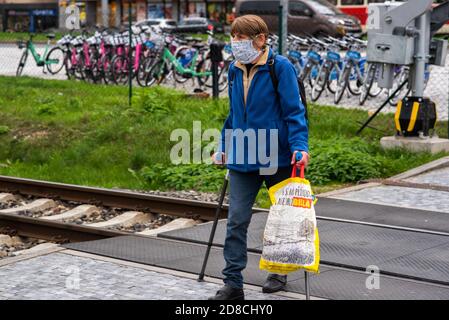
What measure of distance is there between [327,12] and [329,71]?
1886cm

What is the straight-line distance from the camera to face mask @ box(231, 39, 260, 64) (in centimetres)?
671

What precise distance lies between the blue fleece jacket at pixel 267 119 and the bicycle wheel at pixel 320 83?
13505 millimetres

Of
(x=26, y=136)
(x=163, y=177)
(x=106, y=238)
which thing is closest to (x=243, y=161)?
(x=106, y=238)

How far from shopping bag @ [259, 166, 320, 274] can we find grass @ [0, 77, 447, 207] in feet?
14.6

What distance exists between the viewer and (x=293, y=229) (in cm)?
654

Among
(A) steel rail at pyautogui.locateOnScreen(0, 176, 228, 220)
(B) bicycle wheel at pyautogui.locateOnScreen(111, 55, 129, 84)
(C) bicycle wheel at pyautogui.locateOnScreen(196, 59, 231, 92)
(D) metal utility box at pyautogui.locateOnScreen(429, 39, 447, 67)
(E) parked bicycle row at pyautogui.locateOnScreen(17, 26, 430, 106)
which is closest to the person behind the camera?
(A) steel rail at pyautogui.locateOnScreen(0, 176, 228, 220)

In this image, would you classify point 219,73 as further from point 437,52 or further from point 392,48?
point 392,48

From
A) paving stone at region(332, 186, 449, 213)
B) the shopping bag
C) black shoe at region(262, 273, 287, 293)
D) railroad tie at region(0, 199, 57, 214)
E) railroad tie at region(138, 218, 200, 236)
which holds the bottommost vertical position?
railroad tie at region(0, 199, 57, 214)

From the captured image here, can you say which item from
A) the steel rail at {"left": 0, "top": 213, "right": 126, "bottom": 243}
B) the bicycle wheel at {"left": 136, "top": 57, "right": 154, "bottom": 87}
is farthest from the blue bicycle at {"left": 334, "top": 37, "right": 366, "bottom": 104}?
the steel rail at {"left": 0, "top": 213, "right": 126, "bottom": 243}

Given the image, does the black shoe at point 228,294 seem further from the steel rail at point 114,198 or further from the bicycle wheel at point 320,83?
the bicycle wheel at point 320,83

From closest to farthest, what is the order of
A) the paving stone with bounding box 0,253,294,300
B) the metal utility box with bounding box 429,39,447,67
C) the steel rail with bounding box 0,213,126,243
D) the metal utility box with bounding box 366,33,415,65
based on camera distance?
the paving stone with bounding box 0,253,294,300
the steel rail with bounding box 0,213,126,243
the metal utility box with bounding box 366,33,415,65
the metal utility box with bounding box 429,39,447,67

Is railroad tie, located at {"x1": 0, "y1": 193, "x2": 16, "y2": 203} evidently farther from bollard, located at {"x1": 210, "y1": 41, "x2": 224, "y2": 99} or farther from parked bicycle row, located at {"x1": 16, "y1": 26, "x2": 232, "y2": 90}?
parked bicycle row, located at {"x1": 16, "y1": 26, "x2": 232, "y2": 90}

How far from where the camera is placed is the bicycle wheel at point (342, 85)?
65.4ft
